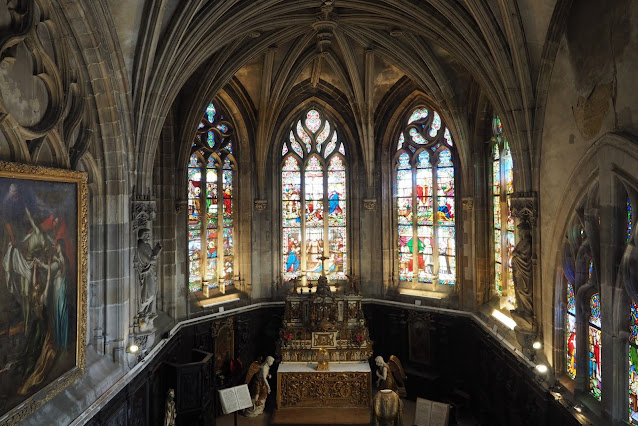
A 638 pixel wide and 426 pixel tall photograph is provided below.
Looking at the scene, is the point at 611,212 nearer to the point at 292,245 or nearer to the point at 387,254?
the point at 387,254

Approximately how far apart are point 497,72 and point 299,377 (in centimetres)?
805

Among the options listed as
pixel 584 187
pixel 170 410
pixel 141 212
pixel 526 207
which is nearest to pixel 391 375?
pixel 170 410

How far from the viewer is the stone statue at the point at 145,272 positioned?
9.20m

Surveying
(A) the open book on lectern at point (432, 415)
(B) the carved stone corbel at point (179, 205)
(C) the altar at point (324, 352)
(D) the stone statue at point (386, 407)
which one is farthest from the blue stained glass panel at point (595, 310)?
(B) the carved stone corbel at point (179, 205)

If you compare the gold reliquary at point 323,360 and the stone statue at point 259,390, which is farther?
the stone statue at point 259,390

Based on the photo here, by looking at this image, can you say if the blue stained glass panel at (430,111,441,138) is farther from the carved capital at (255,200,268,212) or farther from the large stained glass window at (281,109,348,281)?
the carved capital at (255,200,268,212)

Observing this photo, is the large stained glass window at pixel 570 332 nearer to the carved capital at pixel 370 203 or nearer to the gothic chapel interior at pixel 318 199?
the gothic chapel interior at pixel 318 199

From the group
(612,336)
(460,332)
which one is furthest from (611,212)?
(460,332)

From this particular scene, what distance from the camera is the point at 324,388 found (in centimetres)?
1176

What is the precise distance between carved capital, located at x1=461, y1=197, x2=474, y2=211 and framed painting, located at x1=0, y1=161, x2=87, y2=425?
29.9 feet

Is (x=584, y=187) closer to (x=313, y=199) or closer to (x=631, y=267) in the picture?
(x=631, y=267)

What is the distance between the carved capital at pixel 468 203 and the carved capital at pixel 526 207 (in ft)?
11.0

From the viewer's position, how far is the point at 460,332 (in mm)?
13219

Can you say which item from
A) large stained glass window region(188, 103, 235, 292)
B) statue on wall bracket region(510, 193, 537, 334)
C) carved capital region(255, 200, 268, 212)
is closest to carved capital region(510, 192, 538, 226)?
statue on wall bracket region(510, 193, 537, 334)
